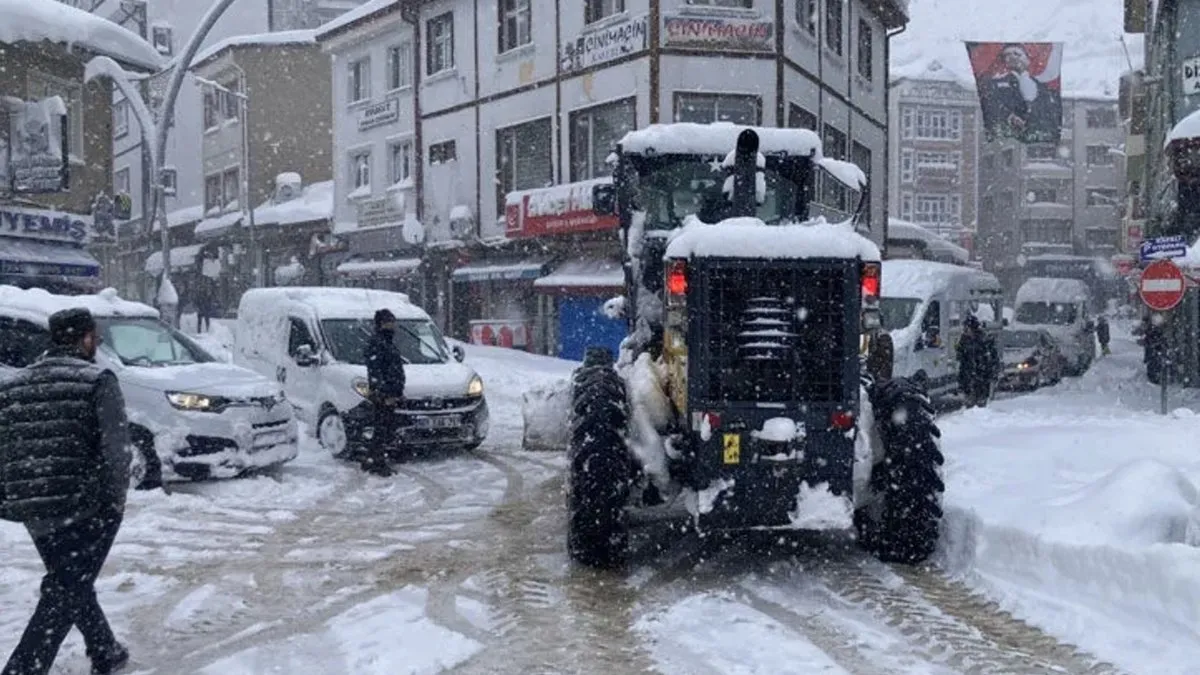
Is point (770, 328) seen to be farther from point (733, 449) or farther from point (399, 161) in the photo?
point (399, 161)

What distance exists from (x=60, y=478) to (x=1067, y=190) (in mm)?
65838

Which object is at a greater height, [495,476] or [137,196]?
[137,196]

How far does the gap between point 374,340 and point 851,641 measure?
681 centimetres

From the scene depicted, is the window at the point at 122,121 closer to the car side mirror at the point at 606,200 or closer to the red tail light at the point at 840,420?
the car side mirror at the point at 606,200

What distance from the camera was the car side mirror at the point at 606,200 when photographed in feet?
27.7

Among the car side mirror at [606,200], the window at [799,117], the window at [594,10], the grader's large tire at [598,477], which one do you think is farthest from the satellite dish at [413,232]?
the grader's large tire at [598,477]

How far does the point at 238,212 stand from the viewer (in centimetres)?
3738

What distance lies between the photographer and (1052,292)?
88.8ft

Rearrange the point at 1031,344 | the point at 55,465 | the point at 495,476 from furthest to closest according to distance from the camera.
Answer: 1. the point at 1031,344
2. the point at 495,476
3. the point at 55,465

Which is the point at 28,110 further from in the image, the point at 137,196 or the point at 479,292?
the point at 137,196

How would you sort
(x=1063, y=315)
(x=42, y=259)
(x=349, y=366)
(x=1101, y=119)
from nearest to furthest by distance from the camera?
1. (x=349, y=366)
2. (x=42, y=259)
3. (x=1063, y=315)
4. (x=1101, y=119)

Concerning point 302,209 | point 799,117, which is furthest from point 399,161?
point 799,117

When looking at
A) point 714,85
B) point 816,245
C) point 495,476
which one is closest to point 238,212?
point 714,85

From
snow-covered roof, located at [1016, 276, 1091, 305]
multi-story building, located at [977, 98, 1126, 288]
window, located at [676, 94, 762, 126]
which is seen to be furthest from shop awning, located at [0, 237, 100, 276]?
multi-story building, located at [977, 98, 1126, 288]
